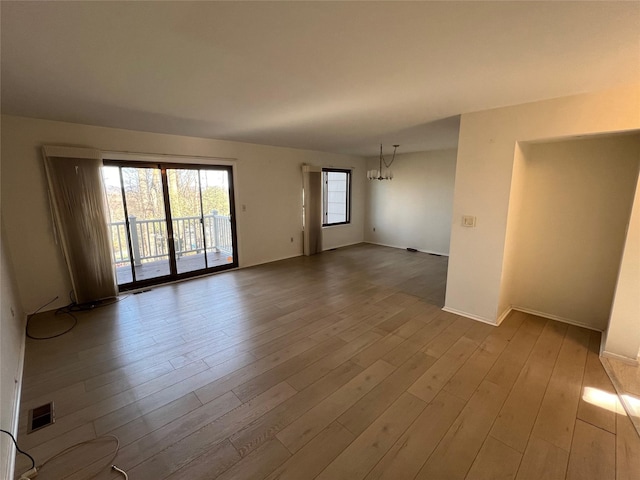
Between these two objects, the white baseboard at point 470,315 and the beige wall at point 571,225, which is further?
the white baseboard at point 470,315

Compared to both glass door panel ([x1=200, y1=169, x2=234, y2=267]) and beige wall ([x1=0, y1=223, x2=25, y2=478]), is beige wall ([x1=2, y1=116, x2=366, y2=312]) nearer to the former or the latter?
glass door panel ([x1=200, y1=169, x2=234, y2=267])

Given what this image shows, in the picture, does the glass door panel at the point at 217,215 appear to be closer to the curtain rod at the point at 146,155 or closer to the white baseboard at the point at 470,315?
the curtain rod at the point at 146,155

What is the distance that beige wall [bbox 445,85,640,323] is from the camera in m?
2.39

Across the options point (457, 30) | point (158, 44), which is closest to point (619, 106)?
point (457, 30)

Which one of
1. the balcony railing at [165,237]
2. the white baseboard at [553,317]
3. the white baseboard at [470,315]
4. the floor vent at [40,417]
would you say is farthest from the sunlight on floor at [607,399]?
the balcony railing at [165,237]

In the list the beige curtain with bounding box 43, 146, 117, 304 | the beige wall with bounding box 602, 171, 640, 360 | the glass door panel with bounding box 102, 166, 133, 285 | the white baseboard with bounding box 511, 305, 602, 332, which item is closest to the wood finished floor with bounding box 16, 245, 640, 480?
the white baseboard with bounding box 511, 305, 602, 332

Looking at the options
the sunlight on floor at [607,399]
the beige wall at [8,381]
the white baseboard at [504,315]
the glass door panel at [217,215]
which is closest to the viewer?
the beige wall at [8,381]

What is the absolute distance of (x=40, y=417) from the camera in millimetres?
1894

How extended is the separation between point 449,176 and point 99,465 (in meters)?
6.76

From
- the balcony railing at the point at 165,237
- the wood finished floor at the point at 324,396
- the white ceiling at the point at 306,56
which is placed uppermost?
the white ceiling at the point at 306,56

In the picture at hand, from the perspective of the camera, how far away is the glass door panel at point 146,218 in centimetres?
416

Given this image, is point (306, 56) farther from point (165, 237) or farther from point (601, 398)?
point (165, 237)

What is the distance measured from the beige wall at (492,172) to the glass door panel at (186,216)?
13.8 feet

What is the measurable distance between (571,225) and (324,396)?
331 centimetres
